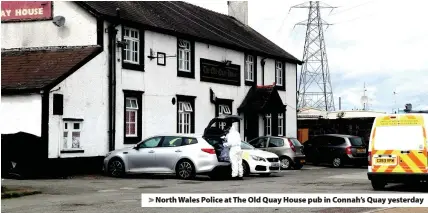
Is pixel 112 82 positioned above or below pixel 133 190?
above

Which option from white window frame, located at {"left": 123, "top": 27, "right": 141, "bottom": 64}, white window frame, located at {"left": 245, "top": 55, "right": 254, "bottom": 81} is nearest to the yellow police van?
white window frame, located at {"left": 123, "top": 27, "right": 141, "bottom": 64}

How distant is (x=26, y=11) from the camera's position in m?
26.9

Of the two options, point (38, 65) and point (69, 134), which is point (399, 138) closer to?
point (69, 134)

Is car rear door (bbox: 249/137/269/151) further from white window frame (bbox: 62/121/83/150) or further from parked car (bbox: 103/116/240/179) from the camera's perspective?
white window frame (bbox: 62/121/83/150)

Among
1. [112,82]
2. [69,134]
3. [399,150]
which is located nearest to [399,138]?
[399,150]

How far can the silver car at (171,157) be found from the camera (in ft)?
72.0

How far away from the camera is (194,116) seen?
103 ft

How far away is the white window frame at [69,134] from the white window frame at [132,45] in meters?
3.81

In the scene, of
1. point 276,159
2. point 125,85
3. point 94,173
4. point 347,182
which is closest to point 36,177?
point 94,173

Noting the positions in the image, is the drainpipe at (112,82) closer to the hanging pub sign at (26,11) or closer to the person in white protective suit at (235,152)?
the hanging pub sign at (26,11)

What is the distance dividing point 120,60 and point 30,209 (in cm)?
1390

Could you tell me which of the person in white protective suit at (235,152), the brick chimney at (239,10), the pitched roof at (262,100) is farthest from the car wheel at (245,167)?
the brick chimney at (239,10)

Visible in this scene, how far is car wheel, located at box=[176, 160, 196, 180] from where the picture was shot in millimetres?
22031

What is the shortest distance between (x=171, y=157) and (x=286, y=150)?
8562 mm
